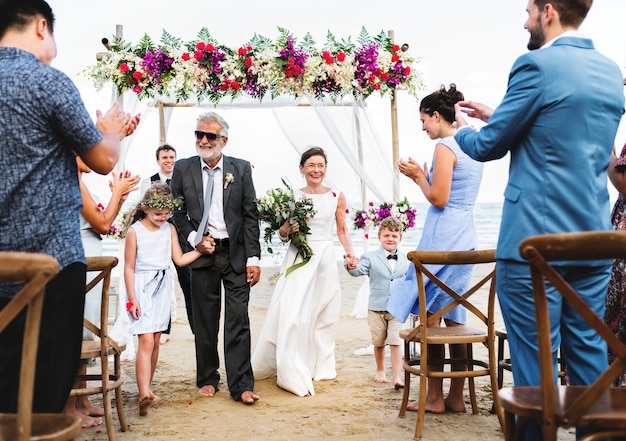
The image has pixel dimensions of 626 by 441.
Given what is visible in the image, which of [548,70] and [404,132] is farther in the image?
[404,132]

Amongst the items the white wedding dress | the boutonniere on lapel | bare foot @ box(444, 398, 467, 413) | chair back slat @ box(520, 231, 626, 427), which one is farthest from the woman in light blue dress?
chair back slat @ box(520, 231, 626, 427)

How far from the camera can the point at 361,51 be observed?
22.6 ft

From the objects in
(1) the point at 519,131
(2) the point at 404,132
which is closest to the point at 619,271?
(1) the point at 519,131

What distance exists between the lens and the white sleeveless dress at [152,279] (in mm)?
5281

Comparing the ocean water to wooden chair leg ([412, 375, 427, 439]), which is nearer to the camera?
wooden chair leg ([412, 375, 427, 439])

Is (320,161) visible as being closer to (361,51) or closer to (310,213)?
(310,213)

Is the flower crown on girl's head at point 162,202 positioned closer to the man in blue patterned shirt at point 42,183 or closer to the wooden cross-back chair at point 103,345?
the wooden cross-back chair at point 103,345

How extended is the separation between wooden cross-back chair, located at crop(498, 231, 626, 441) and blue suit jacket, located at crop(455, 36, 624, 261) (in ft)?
1.89

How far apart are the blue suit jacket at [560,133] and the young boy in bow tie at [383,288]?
3.27m

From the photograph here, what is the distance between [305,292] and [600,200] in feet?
11.4

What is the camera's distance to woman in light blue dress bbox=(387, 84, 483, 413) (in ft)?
15.7

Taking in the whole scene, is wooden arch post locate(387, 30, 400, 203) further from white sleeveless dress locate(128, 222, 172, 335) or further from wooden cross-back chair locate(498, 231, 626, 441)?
wooden cross-back chair locate(498, 231, 626, 441)

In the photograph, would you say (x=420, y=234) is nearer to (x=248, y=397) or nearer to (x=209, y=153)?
(x=209, y=153)

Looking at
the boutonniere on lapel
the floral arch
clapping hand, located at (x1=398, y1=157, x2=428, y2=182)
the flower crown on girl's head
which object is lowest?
the flower crown on girl's head
